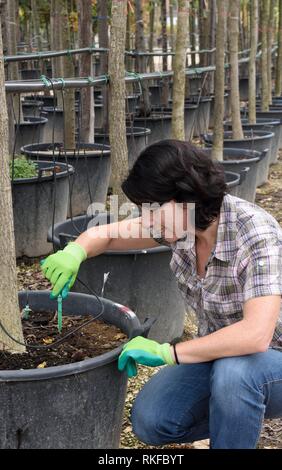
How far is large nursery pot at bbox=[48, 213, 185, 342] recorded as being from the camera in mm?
3068

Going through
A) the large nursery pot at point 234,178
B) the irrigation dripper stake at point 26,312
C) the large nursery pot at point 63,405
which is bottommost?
the large nursery pot at point 63,405

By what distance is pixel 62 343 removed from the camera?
230 centimetres

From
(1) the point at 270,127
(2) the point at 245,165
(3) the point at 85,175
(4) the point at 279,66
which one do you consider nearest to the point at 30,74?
(4) the point at 279,66

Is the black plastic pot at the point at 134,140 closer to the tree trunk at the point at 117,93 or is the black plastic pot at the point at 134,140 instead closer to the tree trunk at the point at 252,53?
the tree trunk at the point at 252,53

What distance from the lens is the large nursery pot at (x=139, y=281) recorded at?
3.07 m

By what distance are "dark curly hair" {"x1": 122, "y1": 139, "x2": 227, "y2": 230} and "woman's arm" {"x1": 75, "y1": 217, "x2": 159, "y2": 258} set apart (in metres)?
0.33

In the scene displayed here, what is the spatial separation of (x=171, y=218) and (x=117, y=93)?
5.16ft

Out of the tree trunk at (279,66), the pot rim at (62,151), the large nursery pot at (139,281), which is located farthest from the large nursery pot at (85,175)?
the tree trunk at (279,66)

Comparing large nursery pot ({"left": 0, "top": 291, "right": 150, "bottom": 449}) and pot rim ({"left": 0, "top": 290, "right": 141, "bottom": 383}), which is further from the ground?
pot rim ({"left": 0, "top": 290, "right": 141, "bottom": 383})

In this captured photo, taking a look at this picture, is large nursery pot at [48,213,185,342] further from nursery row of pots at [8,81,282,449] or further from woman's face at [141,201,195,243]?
woman's face at [141,201,195,243]

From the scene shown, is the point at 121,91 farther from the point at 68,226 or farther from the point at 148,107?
the point at 148,107

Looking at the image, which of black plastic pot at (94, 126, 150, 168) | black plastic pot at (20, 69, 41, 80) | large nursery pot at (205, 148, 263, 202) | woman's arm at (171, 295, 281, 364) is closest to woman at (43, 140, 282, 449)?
woman's arm at (171, 295, 281, 364)

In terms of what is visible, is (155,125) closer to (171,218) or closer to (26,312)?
(26,312)

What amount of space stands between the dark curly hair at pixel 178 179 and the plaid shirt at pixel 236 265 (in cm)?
8
